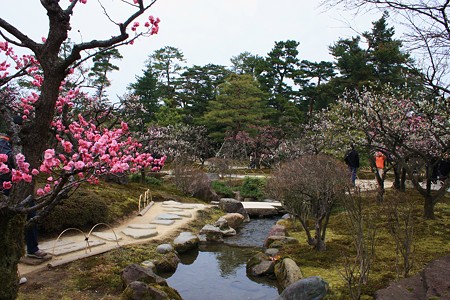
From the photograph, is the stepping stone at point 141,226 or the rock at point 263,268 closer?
the rock at point 263,268

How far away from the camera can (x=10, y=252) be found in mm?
3141

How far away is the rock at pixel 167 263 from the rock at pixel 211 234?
5.85 feet

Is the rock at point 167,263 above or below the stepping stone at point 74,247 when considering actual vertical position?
below

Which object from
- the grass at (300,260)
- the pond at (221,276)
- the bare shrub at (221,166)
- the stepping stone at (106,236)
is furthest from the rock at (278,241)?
the bare shrub at (221,166)

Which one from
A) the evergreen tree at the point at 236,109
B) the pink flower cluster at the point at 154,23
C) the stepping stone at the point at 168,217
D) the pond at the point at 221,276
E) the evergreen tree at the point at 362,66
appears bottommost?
the pond at the point at 221,276

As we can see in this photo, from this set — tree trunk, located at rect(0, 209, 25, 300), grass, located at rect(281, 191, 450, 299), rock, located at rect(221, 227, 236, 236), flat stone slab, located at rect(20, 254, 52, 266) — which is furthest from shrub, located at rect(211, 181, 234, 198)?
tree trunk, located at rect(0, 209, 25, 300)

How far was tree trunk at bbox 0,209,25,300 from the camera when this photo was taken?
3094 millimetres

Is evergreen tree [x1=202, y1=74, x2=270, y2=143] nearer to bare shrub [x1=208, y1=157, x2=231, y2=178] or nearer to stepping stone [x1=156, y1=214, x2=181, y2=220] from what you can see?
bare shrub [x1=208, y1=157, x2=231, y2=178]

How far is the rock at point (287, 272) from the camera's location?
5160mm

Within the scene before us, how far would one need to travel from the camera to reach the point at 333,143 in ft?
53.3

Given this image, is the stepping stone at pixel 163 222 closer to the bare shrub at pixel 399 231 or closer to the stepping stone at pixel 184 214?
the stepping stone at pixel 184 214

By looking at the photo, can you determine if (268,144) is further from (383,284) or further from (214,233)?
(383,284)

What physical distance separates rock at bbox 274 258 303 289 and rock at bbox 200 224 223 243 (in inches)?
98.9

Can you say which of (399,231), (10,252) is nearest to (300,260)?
(399,231)
